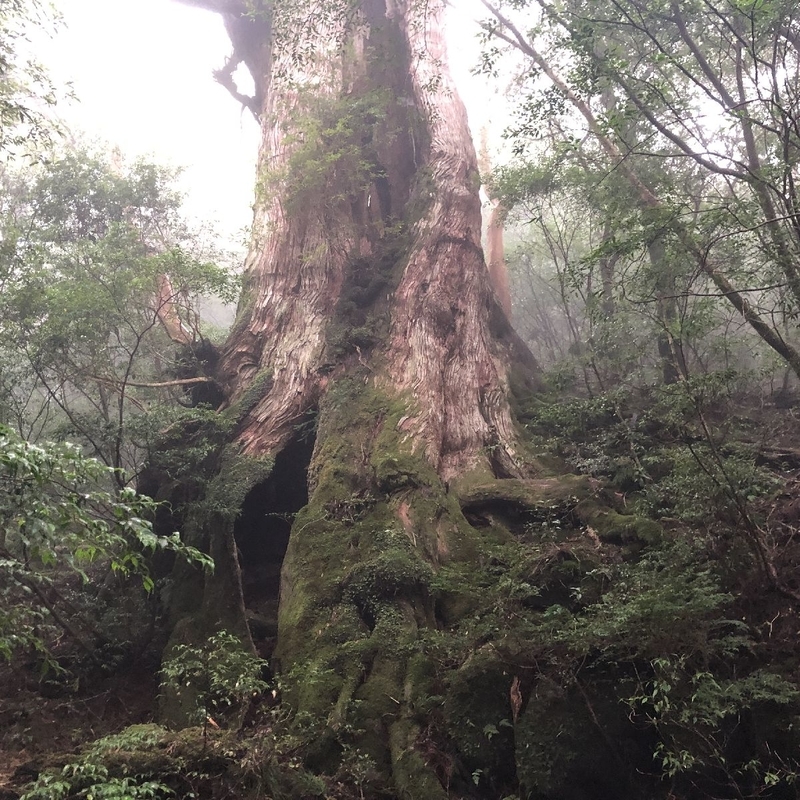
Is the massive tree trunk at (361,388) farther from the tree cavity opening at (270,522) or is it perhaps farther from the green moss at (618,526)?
the green moss at (618,526)

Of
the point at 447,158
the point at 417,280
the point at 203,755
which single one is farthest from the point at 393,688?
the point at 447,158

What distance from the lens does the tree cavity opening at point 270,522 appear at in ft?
25.5

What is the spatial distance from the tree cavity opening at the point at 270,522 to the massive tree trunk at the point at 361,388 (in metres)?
0.03

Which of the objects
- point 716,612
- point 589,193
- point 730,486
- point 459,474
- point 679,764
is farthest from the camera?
point 589,193

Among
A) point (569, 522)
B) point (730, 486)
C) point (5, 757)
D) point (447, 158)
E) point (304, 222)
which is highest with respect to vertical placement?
point (447, 158)

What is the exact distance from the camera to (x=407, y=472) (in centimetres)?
639

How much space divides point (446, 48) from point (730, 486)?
10.5 m

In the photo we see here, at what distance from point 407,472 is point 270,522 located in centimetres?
271

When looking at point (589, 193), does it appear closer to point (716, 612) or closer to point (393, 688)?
point (716, 612)

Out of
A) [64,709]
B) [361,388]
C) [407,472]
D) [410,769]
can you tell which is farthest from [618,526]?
[64,709]

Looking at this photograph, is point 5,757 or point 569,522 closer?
point 5,757

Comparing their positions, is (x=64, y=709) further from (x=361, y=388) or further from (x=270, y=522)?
(x=361, y=388)

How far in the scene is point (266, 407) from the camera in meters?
8.11

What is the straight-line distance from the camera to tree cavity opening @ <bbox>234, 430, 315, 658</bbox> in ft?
25.5
